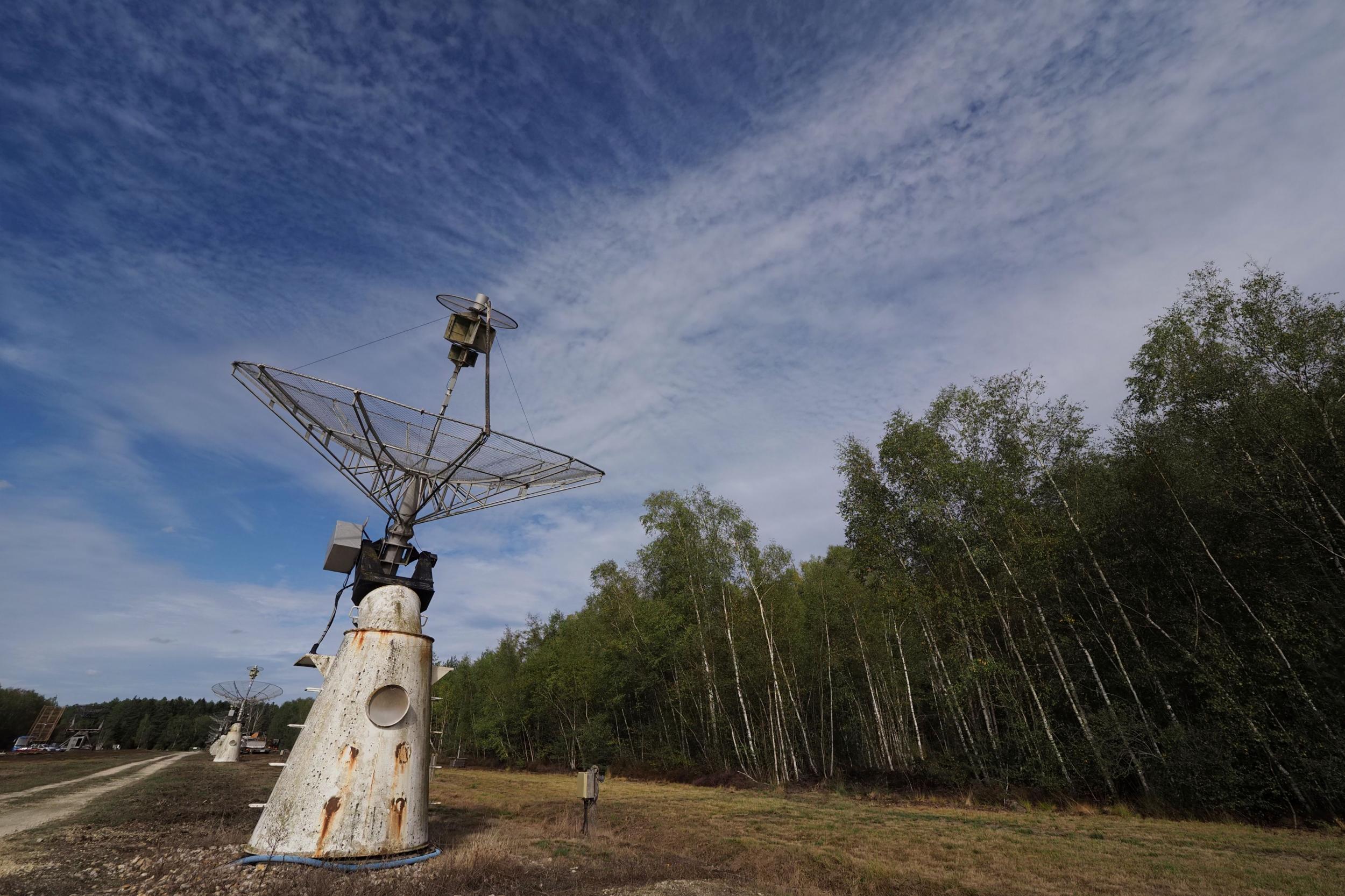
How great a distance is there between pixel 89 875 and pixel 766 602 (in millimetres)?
24309

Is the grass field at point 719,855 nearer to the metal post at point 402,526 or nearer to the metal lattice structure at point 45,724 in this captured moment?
the metal post at point 402,526

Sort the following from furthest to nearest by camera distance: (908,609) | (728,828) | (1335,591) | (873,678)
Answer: (873,678)
(908,609)
(728,828)
(1335,591)

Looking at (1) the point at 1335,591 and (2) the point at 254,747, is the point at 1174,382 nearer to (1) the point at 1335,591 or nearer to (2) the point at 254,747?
(1) the point at 1335,591

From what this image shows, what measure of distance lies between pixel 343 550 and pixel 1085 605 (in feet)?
66.2

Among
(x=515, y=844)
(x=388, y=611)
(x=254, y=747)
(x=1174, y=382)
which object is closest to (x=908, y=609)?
(x=1174, y=382)

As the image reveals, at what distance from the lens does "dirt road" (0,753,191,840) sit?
12.5m

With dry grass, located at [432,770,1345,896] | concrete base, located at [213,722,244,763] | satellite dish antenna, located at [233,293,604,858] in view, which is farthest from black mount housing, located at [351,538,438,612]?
concrete base, located at [213,722,244,763]

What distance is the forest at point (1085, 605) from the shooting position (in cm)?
1361

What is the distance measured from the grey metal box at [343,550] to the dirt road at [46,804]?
704 centimetres

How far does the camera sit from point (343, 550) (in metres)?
11.2

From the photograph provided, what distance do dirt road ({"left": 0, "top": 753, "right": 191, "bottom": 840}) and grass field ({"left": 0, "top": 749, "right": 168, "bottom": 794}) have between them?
2.55ft

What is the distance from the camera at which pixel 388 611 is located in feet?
31.9

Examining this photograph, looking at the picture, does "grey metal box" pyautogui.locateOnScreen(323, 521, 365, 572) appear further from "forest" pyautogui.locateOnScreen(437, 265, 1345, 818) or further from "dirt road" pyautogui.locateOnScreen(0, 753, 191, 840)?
"forest" pyautogui.locateOnScreen(437, 265, 1345, 818)

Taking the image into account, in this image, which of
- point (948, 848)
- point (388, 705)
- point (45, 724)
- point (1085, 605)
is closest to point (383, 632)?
point (388, 705)
